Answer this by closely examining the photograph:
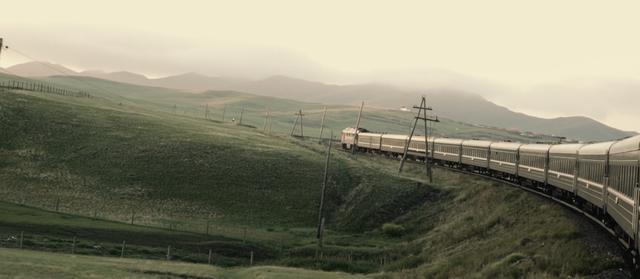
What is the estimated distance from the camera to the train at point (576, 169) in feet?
74.8

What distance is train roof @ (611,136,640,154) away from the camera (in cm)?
2248

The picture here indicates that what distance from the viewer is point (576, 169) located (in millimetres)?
37062

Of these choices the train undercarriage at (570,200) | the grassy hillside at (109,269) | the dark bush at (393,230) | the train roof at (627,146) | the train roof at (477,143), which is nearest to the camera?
the train roof at (627,146)

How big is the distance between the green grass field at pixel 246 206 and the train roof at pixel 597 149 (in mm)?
3837

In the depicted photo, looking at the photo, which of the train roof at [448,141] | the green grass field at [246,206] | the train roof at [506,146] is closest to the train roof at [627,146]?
the green grass field at [246,206]

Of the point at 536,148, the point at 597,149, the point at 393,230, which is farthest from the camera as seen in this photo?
the point at 393,230

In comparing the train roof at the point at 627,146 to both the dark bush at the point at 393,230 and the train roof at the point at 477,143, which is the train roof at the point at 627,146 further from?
the train roof at the point at 477,143

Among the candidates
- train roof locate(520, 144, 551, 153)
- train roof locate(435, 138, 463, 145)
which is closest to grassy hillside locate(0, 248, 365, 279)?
train roof locate(520, 144, 551, 153)

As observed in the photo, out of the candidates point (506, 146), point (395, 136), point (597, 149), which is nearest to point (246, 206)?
point (506, 146)

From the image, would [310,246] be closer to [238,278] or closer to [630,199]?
[238,278]

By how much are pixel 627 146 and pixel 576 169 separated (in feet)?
44.0

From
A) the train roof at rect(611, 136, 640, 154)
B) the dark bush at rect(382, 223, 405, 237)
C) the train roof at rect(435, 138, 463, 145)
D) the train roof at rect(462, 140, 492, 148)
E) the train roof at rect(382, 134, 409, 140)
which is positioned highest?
the train roof at rect(382, 134, 409, 140)

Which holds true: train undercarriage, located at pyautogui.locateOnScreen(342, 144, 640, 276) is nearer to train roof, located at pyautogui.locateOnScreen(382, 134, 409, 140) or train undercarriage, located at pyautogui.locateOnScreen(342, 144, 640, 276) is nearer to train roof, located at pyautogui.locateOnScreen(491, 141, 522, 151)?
train roof, located at pyautogui.locateOnScreen(491, 141, 522, 151)

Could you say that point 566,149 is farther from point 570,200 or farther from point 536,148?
point 536,148
